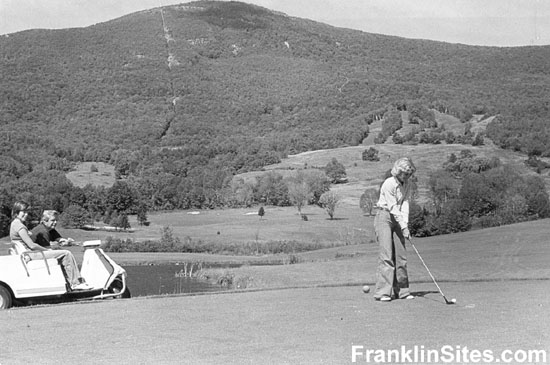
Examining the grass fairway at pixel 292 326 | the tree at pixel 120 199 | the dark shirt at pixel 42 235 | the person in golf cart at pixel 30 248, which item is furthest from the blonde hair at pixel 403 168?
the tree at pixel 120 199

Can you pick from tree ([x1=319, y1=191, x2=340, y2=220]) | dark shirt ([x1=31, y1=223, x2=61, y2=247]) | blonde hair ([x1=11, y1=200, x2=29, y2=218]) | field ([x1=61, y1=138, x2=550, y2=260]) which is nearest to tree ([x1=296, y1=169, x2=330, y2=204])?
tree ([x1=319, y1=191, x2=340, y2=220])

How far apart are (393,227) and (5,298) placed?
6505mm

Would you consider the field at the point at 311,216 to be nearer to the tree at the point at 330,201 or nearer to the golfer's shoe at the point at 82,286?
the tree at the point at 330,201

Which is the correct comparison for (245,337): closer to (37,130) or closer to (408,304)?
(408,304)

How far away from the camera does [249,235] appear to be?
107 metres

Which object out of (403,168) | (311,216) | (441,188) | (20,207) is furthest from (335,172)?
(403,168)

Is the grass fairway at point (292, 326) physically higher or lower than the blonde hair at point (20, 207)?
lower

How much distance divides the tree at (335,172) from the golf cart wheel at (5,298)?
430 feet

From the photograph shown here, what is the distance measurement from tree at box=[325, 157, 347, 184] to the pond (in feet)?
262

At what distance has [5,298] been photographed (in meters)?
14.3

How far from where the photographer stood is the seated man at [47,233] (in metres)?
15.5

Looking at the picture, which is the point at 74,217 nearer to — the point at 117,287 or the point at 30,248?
the point at 117,287

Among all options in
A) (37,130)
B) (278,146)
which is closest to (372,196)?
(278,146)

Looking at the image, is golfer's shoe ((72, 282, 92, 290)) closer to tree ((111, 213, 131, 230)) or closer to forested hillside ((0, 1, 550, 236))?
tree ((111, 213, 131, 230))
